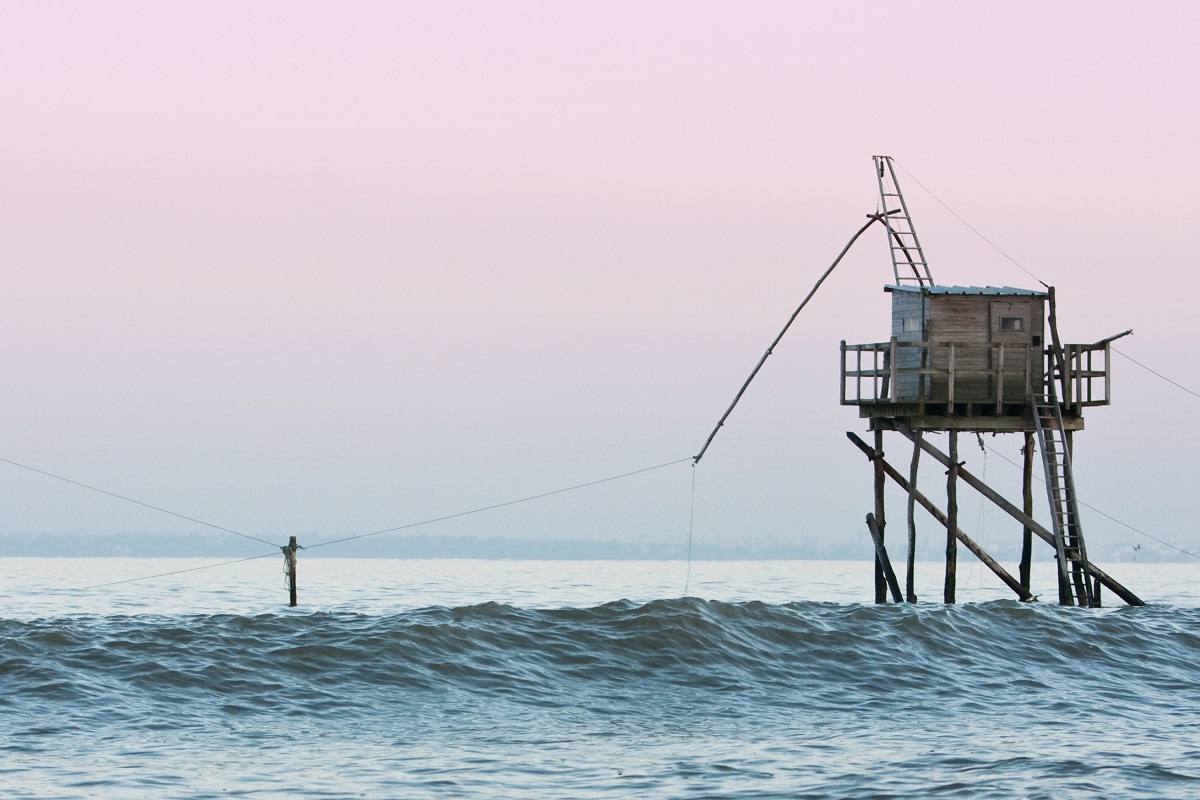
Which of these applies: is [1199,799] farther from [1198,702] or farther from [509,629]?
[509,629]

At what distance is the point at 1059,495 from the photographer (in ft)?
105

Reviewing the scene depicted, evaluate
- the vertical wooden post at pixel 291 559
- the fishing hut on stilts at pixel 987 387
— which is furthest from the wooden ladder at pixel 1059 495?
the vertical wooden post at pixel 291 559

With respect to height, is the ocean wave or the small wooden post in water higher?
the small wooden post in water

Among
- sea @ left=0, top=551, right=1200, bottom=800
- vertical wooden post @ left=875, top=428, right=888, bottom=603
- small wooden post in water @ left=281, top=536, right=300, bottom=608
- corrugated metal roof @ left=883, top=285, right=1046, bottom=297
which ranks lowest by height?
sea @ left=0, top=551, right=1200, bottom=800

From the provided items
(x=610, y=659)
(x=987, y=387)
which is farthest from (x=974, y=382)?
(x=610, y=659)

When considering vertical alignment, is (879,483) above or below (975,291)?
below

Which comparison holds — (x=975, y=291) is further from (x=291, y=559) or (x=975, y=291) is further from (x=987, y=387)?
(x=291, y=559)

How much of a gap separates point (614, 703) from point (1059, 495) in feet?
48.7

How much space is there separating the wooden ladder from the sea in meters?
1.15

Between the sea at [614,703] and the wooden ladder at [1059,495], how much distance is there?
1155 mm

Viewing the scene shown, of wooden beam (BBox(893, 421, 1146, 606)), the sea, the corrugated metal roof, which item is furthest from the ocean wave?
the corrugated metal roof

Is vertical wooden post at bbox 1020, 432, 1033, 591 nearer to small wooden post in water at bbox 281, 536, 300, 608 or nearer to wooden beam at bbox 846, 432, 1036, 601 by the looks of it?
wooden beam at bbox 846, 432, 1036, 601

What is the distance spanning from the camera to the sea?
53.0ft

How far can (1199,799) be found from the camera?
1534 cm
